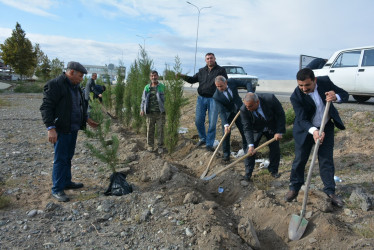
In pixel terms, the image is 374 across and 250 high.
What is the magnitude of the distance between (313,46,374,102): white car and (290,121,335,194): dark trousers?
643cm

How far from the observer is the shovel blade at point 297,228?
3.58 m

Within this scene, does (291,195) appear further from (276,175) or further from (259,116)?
(259,116)

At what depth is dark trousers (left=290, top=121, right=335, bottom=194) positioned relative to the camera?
13.4 ft

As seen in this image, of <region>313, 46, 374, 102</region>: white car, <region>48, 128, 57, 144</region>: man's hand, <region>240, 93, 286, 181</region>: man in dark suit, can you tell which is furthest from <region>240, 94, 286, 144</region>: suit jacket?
<region>313, 46, 374, 102</region>: white car

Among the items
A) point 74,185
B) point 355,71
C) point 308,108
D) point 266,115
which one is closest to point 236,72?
point 355,71

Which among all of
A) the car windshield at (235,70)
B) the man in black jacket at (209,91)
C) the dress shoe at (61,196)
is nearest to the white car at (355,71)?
the man in black jacket at (209,91)

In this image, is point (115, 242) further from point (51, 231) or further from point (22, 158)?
point (22, 158)

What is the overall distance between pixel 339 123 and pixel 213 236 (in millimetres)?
2197

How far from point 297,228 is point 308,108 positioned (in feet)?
5.13

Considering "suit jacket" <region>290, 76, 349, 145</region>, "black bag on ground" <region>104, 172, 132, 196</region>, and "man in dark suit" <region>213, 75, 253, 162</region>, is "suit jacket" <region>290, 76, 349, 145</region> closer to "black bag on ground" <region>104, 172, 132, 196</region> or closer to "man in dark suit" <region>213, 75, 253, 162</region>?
"man in dark suit" <region>213, 75, 253, 162</region>

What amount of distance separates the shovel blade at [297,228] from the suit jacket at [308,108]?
1.08m

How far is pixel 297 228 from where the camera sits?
361cm

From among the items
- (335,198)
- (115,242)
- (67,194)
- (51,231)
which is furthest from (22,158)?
(335,198)

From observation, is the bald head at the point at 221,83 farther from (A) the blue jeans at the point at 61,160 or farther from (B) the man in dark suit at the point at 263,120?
(A) the blue jeans at the point at 61,160
